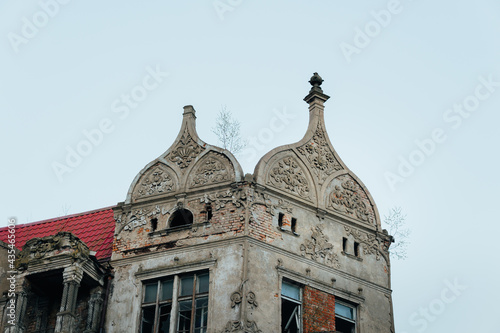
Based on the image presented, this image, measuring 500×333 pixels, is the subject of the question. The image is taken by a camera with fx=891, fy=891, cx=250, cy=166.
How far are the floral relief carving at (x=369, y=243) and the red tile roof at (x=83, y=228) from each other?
734 cm

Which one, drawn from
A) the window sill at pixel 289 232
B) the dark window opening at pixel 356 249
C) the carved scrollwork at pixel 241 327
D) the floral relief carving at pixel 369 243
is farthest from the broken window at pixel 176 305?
the floral relief carving at pixel 369 243

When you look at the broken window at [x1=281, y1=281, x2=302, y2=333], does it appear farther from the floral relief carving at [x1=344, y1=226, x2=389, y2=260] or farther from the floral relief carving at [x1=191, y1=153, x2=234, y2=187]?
the floral relief carving at [x1=191, y1=153, x2=234, y2=187]

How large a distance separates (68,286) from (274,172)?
663 cm

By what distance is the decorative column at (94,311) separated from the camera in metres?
24.6

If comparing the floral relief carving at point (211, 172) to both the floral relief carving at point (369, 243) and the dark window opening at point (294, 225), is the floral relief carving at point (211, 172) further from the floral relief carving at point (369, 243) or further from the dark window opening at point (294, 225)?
the floral relief carving at point (369, 243)

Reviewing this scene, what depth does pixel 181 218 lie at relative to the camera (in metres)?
25.7

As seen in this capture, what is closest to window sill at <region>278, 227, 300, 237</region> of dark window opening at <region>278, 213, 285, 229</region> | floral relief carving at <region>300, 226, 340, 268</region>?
dark window opening at <region>278, 213, 285, 229</region>

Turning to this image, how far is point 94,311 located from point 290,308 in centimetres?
549

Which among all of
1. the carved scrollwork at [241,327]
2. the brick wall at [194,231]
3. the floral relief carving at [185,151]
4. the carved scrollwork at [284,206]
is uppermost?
the floral relief carving at [185,151]

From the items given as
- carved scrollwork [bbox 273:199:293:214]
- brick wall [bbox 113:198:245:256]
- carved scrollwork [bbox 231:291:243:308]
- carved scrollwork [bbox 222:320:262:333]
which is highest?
carved scrollwork [bbox 273:199:293:214]

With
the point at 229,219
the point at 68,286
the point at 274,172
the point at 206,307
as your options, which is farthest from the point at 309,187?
the point at 68,286

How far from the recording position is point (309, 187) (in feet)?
86.2

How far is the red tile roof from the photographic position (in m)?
28.0

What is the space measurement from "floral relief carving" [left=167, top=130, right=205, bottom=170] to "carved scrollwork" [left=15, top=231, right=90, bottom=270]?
148 inches
